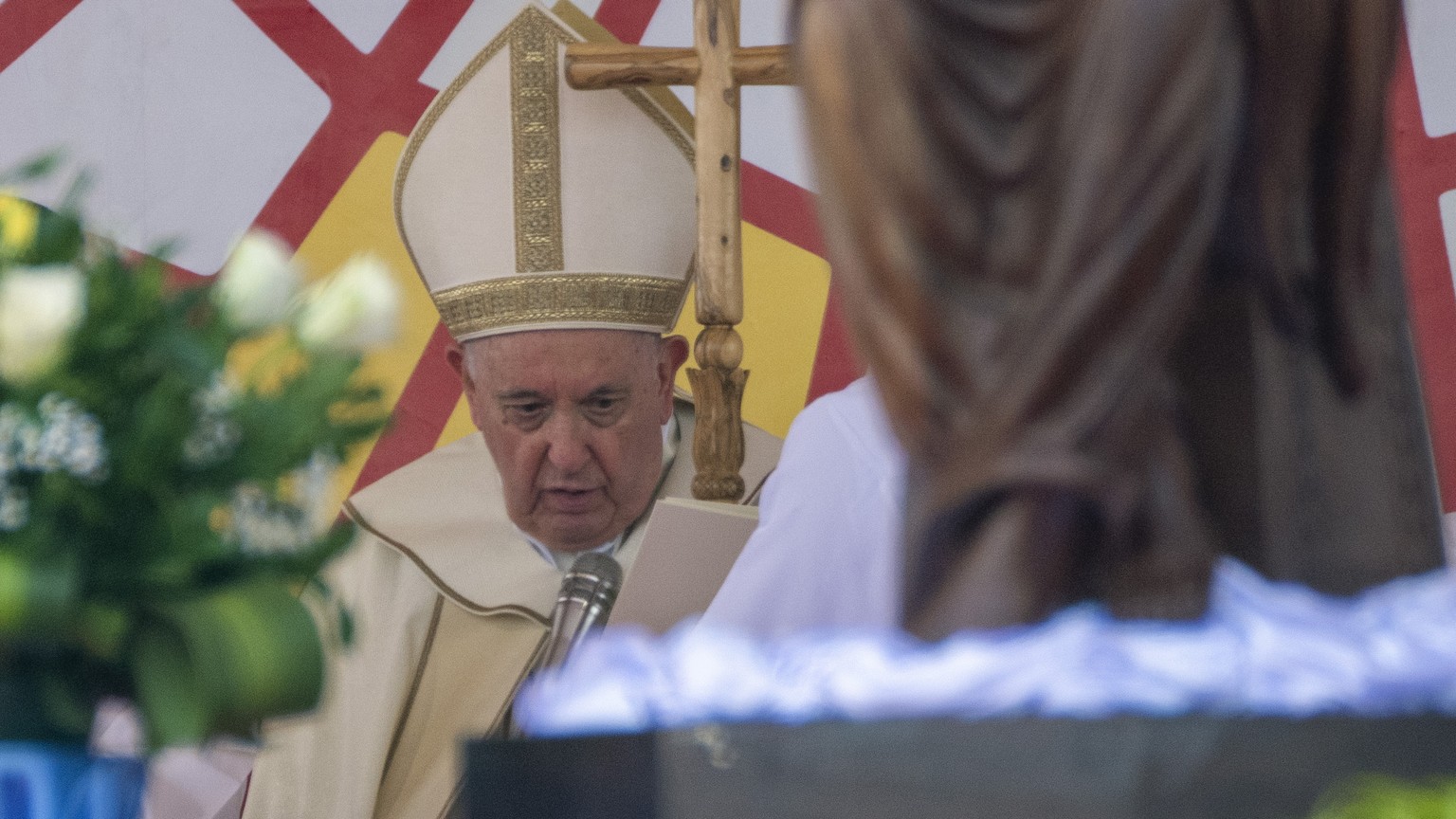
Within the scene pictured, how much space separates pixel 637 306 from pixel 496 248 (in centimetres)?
31

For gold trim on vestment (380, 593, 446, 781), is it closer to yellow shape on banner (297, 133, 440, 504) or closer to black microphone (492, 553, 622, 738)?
yellow shape on banner (297, 133, 440, 504)

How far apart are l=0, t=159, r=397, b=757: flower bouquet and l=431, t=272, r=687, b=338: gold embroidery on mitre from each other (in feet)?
7.60

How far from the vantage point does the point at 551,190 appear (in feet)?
11.8

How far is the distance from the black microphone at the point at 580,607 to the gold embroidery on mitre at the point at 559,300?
1.02m

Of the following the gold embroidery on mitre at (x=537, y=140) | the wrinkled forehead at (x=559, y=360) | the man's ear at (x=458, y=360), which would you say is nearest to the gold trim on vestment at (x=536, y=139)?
the gold embroidery on mitre at (x=537, y=140)

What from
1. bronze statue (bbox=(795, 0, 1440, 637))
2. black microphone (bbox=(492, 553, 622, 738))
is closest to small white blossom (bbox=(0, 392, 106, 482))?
bronze statue (bbox=(795, 0, 1440, 637))

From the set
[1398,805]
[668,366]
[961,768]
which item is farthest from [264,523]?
[668,366]

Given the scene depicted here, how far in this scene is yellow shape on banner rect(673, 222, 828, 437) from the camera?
13.6ft

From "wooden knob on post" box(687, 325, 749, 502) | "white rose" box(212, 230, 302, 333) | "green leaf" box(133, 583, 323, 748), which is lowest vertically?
"green leaf" box(133, 583, 323, 748)

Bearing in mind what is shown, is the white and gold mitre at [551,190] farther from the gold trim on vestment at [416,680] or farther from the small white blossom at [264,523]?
the small white blossom at [264,523]

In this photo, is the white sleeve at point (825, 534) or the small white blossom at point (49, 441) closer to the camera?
the small white blossom at point (49, 441)

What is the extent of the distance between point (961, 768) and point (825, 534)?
2.32 ft

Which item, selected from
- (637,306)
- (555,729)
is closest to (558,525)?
(637,306)

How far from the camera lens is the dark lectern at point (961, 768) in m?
1.13
